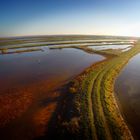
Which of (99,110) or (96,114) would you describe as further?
(99,110)

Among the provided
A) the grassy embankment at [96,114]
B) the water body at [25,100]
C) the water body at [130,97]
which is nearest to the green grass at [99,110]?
the grassy embankment at [96,114]

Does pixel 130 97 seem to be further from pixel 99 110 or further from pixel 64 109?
pixel 64 109

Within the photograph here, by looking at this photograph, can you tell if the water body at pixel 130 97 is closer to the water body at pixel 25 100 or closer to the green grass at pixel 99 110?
the green grass at pixel 99 110

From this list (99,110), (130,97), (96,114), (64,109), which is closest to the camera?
(96,114)

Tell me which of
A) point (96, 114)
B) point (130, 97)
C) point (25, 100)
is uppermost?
point (96, 114)

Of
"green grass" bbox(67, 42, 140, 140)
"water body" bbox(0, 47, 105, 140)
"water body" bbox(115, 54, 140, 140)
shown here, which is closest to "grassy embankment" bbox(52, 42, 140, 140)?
"green grass" bbox(67, 42, 140, 140)

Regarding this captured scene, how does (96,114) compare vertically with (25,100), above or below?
above

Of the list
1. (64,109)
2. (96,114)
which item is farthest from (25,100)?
(96,114)

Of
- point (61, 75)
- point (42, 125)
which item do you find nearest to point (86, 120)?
point (42, 125)

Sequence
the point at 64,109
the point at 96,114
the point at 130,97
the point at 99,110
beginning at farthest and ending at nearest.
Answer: the point at 130,97
the point at 64,109
the point at 99,110
the point at 96,114
